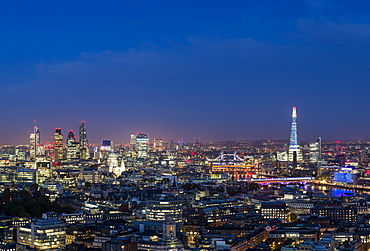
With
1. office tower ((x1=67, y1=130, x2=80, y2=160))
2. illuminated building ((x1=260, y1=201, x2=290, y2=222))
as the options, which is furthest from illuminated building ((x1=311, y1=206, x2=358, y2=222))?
office tower ((x1=67, y1=130, x2=80, y2=160))

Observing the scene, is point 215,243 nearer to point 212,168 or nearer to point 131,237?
point 131,237

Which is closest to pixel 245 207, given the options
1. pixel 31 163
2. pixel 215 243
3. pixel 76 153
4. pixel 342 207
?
pixel 342 207

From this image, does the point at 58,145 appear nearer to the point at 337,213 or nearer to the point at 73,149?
the point at 73,149

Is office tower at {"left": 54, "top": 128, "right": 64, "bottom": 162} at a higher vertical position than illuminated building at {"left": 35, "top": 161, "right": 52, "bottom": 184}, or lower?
higher

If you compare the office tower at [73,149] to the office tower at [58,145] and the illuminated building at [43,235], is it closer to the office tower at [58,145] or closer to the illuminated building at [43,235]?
the office tower at [58,145]

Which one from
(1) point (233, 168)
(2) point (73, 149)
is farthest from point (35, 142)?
(1) point (233, 168)

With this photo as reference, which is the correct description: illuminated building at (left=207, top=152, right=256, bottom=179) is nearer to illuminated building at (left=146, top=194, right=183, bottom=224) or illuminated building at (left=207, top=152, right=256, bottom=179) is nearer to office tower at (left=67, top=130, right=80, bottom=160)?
office tower at (left=67, top=130, right=80, bottom=160)

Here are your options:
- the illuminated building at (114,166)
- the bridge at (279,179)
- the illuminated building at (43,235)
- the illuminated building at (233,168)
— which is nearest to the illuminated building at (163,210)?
the illuminated building at (43,235)
